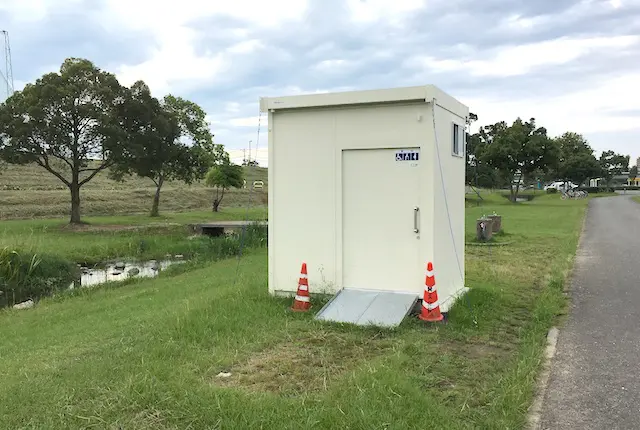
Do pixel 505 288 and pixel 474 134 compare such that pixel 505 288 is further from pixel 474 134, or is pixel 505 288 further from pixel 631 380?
pixel 474 134

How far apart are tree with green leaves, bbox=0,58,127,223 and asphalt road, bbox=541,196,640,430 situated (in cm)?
2146

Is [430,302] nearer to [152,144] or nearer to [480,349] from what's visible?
Answer: [480,349]

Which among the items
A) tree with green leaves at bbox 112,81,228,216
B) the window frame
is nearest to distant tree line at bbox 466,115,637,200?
tree with green leaves at bbox 112,81,228,216

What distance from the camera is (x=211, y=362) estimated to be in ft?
17.6

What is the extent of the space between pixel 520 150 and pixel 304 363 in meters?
44.6

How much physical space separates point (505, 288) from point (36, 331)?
728 centimetres

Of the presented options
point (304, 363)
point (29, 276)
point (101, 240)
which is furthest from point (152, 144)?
point (304, 363)

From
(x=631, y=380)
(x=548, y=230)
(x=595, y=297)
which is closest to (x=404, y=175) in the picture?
(x=631, y=380)

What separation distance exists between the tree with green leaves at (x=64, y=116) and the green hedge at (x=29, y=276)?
1117cm

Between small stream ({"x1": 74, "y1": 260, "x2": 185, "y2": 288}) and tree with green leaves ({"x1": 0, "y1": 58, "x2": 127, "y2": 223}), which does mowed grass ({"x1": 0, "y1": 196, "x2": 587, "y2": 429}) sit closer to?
small stream ({"x1": 74, "y1": 260, "x2": 185, "y2": 288})

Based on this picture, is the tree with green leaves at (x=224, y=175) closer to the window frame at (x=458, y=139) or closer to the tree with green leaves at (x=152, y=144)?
the tree with green leaves at (x=152, y=144)

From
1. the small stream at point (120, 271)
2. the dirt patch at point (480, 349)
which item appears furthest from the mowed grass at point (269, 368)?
the small stream at point (120, 271)

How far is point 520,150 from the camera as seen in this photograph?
46.5 meters

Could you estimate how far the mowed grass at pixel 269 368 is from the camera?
4121 mm
